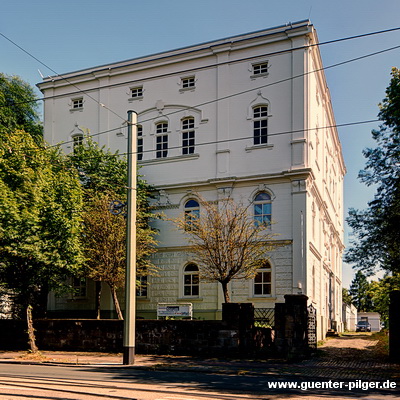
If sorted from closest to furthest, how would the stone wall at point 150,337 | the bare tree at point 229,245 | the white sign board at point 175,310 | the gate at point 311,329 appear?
the stone wall at point 150,337 < the gate at point 311,329 < the white sign board at point 175,310 < the bare tree at point 229,245

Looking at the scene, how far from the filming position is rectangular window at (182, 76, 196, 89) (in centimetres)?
3284

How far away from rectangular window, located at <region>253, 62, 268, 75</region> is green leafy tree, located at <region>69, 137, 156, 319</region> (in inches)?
351

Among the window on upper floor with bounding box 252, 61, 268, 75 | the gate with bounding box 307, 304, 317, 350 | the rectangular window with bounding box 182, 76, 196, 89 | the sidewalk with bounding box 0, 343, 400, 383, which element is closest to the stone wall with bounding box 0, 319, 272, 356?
the sidewalk with bounding box 0, 343, 400, 383

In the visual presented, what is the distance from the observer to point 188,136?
32.4 m

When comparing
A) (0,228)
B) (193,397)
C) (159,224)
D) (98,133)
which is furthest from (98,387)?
(98,133)

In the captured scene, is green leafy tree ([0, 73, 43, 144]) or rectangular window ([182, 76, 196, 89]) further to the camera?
green leafy tree ([0, 73, 43, 144])

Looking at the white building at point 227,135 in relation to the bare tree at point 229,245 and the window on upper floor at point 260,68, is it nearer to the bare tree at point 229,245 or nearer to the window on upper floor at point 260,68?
the window on upper floor at point 260,68

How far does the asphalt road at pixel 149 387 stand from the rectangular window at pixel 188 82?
20.3m

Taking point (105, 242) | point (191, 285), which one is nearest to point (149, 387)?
point (105, 242)

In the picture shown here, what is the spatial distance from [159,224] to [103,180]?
422 centimetres

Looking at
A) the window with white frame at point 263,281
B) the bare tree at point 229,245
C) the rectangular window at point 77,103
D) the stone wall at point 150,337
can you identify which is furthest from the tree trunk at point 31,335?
the rectangular window at point 77,103

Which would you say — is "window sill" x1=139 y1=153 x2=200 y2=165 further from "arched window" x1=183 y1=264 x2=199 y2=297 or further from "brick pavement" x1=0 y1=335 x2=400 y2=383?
"brick pavement" x1=0 y1=335 x2=400 y2=383

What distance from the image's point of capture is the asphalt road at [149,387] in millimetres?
11156

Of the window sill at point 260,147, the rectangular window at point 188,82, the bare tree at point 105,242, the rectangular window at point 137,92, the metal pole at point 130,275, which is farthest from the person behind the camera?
the rectangular window at point 137,92
